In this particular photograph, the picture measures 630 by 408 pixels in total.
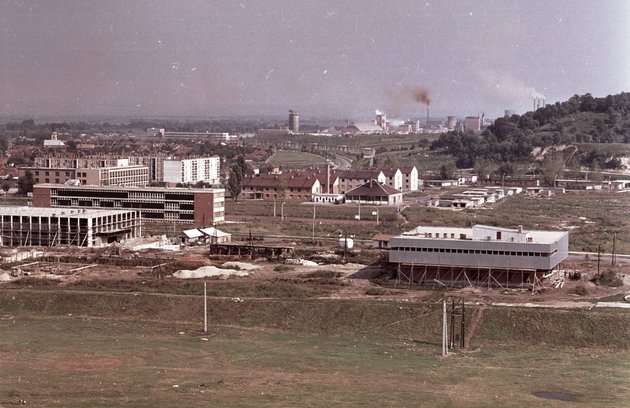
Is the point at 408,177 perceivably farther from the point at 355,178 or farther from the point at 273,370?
the point at 273,370

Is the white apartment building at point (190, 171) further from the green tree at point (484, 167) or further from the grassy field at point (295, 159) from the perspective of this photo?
the green tree at point (484, 167)

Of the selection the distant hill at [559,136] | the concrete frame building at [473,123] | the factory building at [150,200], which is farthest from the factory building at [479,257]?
the concrete frame building at [473,123]

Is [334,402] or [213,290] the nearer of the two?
[334,402]

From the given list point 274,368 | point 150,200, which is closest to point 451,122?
point 150,200

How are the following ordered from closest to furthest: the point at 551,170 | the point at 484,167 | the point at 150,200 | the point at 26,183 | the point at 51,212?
1. the point at 51,212
2. the point at 150,200
3. the point at 26,183
4. the point at 551,170
5. the point at 484,167

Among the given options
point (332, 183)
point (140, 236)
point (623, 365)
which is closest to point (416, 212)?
point (332, 183)

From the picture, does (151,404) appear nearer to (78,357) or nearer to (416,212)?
(78,357)
